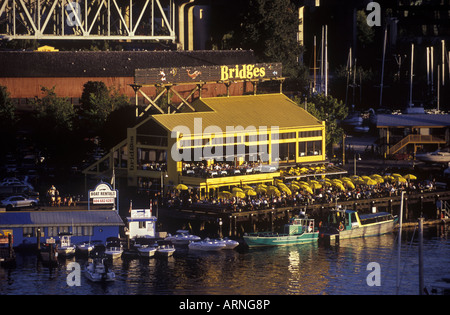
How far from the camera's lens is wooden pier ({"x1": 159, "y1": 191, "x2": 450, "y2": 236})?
108 m

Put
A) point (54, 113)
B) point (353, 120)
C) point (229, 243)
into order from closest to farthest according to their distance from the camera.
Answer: point (229, 243) → point (54, 113) → point (353, 120)

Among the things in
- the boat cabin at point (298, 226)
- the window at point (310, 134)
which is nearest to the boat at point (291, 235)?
the boat cabin at point (298, 226)

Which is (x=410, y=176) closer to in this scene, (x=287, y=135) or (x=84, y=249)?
(x=287, y=135)

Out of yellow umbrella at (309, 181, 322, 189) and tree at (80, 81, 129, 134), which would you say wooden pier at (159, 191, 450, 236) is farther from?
tree at (80, 81, 129, 134)

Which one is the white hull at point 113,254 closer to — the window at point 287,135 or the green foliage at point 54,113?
the window at point 287,135

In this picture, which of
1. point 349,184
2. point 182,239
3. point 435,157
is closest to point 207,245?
point 182,239

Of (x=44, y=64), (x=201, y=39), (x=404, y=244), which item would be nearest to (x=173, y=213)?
(x=404, y=244)

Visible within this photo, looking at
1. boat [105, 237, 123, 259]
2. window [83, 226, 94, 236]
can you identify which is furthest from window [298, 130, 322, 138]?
window [83, 226, 94, 236]

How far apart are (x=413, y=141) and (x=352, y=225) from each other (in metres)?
31.3

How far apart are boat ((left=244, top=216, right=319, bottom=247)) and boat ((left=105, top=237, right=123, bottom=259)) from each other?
35.6ft

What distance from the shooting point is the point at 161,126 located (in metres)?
117

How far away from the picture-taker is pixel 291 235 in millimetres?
107125

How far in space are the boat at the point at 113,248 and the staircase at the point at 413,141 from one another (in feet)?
152

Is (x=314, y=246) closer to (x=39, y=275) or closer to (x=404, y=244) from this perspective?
(x=404, y=244)
